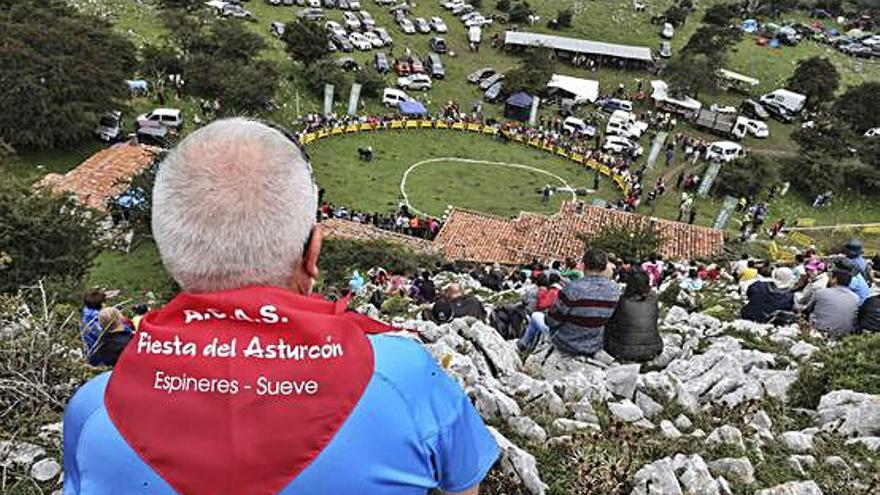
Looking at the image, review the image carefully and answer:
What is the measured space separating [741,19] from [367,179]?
190 feet

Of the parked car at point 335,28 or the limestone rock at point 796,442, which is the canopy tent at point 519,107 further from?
the limestone rock at point 796,442

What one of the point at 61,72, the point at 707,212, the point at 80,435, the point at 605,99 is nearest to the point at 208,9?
the point at 61,72

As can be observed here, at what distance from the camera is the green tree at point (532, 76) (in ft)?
182

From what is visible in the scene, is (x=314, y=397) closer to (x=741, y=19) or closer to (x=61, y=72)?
(x=61, y=72)

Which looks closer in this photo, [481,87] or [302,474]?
[302,474]

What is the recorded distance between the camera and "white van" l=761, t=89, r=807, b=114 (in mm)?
58656

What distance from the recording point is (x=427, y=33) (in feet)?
215

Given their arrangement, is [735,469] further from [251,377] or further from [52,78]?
[52,78]

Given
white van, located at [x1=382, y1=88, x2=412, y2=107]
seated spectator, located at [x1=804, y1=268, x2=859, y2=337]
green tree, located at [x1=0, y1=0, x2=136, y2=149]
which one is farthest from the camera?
white van, located at [x1=382, y1=88, x2=412, y2=107]

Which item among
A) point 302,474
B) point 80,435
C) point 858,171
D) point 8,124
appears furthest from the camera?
point 858,171

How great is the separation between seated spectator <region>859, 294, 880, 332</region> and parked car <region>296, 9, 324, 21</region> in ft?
186

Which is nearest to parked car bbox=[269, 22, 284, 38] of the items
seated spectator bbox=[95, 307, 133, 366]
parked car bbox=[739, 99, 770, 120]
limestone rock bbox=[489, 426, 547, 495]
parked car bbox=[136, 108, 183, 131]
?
parked car bbox=[136, 108, 183, 131]

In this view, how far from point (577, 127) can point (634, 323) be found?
4288cm

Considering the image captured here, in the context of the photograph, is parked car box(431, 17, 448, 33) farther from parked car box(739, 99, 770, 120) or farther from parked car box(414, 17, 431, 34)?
parked car box(739, 99, 770, 120)
